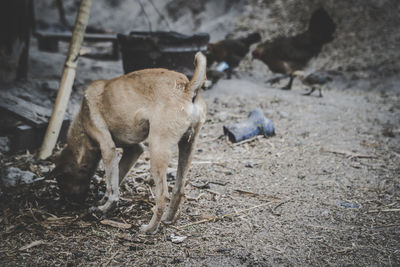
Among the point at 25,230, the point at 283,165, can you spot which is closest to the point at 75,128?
the point at 25,230

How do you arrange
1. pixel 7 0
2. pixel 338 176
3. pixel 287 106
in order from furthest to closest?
pixel 287 106 < pixel 7 0 < pixel 338 176

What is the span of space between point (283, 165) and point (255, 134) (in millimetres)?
1055

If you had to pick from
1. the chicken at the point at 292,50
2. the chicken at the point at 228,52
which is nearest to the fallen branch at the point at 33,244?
the chicken at the point at 228,52

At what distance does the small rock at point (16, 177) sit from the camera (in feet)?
11.8

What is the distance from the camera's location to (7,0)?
523 cm

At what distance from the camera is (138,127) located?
2.80 meters

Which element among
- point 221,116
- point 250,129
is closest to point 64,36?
point 221,116

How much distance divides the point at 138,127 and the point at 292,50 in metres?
7.66

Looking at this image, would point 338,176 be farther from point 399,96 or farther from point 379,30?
point 379,30

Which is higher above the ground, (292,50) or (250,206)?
(292,50)

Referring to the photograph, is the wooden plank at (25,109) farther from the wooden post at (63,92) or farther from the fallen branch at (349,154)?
the fallen branch at (349,154)

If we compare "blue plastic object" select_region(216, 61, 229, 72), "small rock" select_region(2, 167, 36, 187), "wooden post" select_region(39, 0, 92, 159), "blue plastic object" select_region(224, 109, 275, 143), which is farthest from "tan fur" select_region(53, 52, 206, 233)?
"blue plastic object" select_region(216, 61, 229, 72)

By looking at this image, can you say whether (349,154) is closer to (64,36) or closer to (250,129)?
(250,129)

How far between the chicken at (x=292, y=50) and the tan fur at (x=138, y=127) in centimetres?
683
